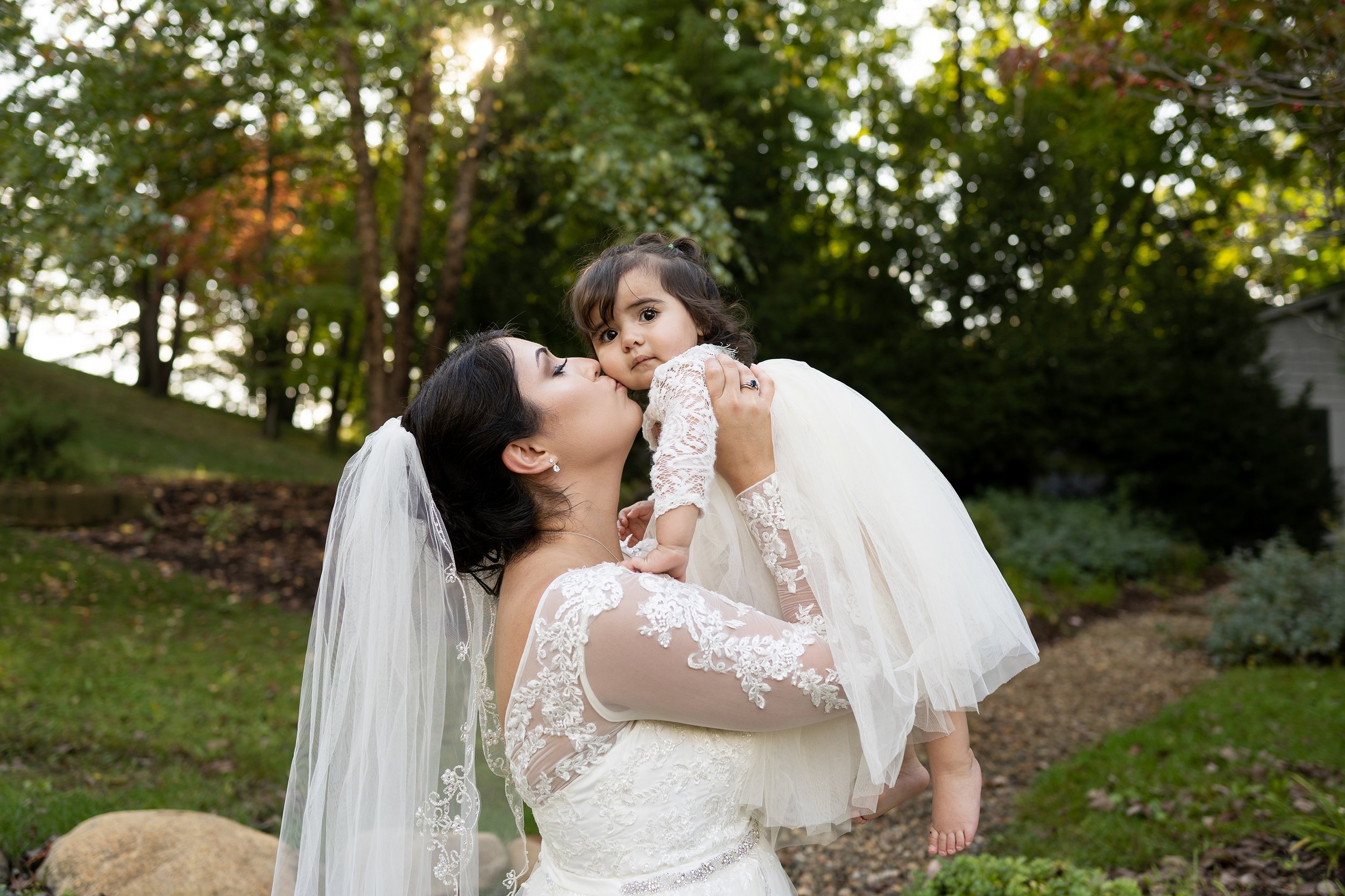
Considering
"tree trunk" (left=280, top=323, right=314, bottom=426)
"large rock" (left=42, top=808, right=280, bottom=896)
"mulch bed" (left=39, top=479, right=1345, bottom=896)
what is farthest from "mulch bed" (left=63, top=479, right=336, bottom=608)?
"tree trunk" (left=280, top=323, right=314, bottom=426)

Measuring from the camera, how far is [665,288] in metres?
2.76

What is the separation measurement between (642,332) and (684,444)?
594 mm

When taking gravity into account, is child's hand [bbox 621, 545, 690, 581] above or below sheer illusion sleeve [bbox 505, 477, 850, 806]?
above

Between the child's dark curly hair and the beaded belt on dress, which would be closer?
the beaded belt on dress

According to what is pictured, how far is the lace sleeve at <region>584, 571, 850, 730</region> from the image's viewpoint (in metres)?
1.97

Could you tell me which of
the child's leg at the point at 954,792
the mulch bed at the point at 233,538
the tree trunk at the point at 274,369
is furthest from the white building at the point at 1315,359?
the tree trunk at the point at 274,369

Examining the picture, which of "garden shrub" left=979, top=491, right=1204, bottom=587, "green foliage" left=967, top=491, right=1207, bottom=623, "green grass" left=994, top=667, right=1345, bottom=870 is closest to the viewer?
"green grass" left=994, top=667, right=1345, bottom=870

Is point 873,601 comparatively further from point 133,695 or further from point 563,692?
point 133,695

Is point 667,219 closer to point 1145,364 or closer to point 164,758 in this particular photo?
point 164,758

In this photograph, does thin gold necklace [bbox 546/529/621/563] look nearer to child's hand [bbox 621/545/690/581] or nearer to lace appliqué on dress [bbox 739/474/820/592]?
child's hand [bbox 621/545/690/581]

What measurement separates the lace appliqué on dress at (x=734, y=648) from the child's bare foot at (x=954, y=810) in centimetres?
31

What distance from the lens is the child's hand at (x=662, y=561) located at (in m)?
2.13

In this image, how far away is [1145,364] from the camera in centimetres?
1298

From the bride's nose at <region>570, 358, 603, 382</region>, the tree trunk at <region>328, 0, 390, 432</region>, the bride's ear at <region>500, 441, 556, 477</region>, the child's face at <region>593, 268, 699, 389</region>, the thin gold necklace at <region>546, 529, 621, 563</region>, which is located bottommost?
the thin gold necklace at <region>546, 529, 621, 563</region>
